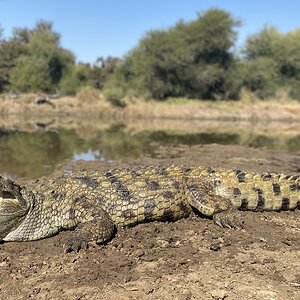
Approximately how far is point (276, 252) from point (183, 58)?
119 ft

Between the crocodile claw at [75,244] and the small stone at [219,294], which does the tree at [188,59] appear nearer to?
the crocodile claw at [75,244]

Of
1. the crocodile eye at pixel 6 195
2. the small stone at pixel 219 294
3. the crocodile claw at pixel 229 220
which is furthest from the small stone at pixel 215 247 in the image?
the crocodile eye at pixel 6 195

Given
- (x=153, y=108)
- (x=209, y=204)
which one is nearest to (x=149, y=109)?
(x=153, y=108)

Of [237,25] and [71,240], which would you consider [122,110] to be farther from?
[71,240]

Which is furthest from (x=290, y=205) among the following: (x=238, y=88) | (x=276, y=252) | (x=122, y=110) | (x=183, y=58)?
(x=238, y=88)

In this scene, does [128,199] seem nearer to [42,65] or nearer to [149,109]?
[149,109]

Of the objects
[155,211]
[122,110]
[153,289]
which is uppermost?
[122,110]

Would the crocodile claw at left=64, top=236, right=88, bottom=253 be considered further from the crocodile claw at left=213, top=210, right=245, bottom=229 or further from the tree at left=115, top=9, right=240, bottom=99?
the tree at left=115, top=9, right=240, bottom=99

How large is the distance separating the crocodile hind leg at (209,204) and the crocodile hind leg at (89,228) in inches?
43.1

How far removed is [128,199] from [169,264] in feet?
3.64

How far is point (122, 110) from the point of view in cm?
3712

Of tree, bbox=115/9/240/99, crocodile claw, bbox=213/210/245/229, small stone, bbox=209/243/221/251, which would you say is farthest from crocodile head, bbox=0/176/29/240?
tree, bbox=115/9/240/99

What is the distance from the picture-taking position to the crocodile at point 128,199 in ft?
13.3

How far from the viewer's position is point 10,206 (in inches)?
153
